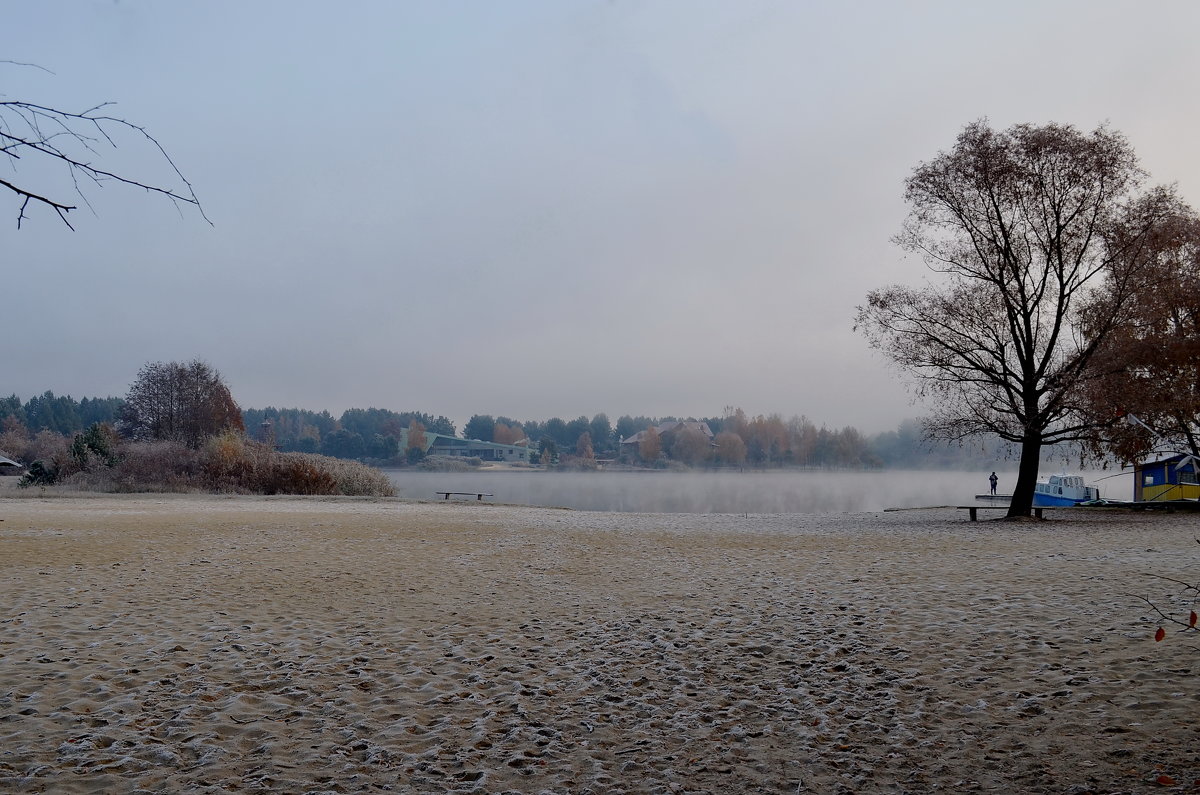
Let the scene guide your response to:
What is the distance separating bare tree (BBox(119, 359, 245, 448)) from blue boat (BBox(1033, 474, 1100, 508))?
54836 millimetres

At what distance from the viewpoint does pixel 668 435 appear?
147m

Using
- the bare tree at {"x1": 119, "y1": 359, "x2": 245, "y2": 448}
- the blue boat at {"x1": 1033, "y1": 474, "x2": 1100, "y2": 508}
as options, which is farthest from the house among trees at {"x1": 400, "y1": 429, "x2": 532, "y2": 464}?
the blue boat at {"x1": 1033, "y1": 474, "x2": 1100, "y2": 508}

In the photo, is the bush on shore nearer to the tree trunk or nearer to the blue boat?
the tree trunk

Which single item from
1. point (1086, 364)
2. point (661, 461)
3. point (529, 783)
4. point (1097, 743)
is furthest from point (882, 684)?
point (661, 461)

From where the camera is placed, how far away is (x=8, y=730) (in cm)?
540

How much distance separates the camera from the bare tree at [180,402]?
6231cm

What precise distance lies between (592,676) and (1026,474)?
21.6 meters

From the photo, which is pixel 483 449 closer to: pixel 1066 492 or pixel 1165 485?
pixel 1066 492

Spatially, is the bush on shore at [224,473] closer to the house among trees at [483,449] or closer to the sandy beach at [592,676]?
the sandy beach at [592,676]

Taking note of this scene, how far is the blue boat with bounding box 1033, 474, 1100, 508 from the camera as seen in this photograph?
38688mm

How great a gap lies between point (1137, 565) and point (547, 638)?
33.3 feet

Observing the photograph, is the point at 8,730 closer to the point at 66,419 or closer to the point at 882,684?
the point at 882,684

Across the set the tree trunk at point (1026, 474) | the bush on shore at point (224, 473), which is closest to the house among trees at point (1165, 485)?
the tree trunk at point (1026, 474)

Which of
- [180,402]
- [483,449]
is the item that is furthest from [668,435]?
[180,402]
